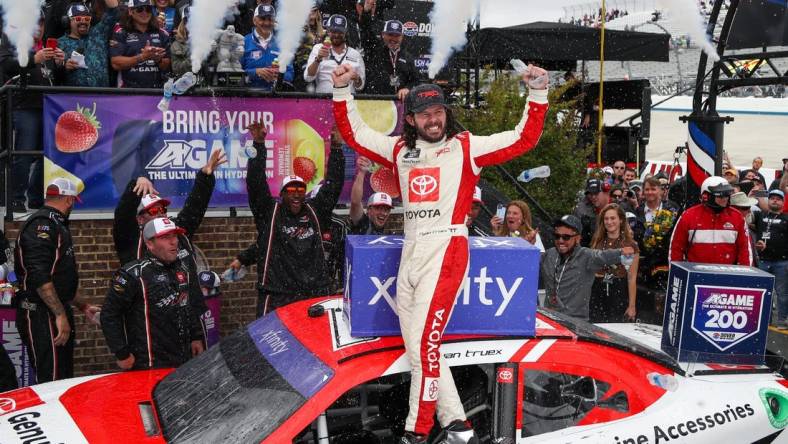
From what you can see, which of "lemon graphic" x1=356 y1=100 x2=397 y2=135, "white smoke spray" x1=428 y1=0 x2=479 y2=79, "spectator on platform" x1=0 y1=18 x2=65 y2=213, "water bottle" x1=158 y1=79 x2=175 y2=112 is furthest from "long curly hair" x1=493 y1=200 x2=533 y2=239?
"spectator on platform" x1=0 y1=18 x2=65 y2=213

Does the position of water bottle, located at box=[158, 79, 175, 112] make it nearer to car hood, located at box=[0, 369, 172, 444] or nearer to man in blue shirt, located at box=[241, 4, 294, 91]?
man in blue shirt, located at box=[241, 4, 294, 91]

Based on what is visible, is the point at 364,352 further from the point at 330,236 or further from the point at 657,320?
the point at 657,320

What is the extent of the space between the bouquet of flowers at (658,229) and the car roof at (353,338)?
4.84 m

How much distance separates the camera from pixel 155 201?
6297mm

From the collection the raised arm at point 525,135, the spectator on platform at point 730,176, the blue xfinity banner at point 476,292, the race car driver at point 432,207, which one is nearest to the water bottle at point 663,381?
the blue xfinity banner at point 476,292

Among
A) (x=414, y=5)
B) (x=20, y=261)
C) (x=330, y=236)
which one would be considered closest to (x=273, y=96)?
(x=330, y=236)

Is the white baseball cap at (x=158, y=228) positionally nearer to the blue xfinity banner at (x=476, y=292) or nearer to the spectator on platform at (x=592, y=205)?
the blue xfinity banner at (x=476, y=292)

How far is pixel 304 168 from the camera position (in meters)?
8.02

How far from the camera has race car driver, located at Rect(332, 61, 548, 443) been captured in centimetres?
400

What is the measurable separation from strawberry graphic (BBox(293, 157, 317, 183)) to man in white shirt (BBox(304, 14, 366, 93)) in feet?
2.36

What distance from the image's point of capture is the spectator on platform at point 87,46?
766 cm

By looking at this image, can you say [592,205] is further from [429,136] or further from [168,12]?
[429,136]

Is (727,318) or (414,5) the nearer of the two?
(727,318)

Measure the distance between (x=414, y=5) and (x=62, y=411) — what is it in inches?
417
